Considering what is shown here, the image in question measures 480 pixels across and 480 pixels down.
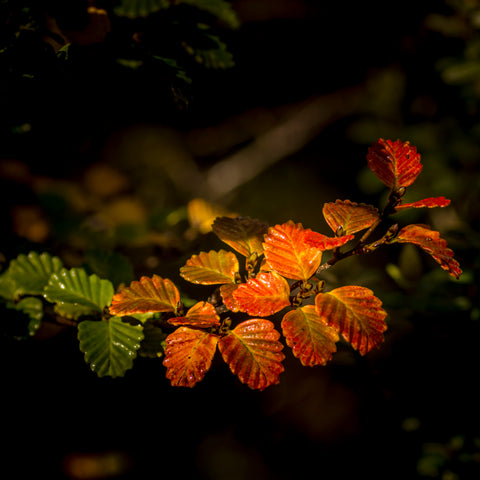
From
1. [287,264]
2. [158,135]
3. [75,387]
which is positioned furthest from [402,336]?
[158,135]

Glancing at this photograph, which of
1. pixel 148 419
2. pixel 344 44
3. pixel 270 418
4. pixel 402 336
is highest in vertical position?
pixel 344 44

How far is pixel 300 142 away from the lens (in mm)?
2910

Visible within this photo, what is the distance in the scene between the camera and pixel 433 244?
48 cm

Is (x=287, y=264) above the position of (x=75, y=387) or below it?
above

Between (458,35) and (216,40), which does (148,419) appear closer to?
(216,40)

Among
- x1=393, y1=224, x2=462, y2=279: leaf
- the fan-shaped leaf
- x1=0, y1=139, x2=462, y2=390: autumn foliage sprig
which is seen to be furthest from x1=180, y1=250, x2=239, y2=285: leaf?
the fan-shaped leaf

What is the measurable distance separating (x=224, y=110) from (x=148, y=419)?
2.33m

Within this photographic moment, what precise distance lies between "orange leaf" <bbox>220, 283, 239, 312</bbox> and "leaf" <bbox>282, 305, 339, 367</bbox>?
0.07 meters

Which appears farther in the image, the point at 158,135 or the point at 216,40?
the point at 158,135

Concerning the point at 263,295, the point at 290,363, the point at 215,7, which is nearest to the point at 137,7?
the point at 215,7

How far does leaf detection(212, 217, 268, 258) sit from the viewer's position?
23.9 inches

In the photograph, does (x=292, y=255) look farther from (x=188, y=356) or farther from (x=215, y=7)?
(x=215, y=7)

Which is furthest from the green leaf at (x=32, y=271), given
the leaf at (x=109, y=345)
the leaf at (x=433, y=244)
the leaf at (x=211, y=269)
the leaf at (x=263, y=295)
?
the leaf at (x=433, y=244)

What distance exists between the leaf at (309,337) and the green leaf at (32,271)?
431mm
